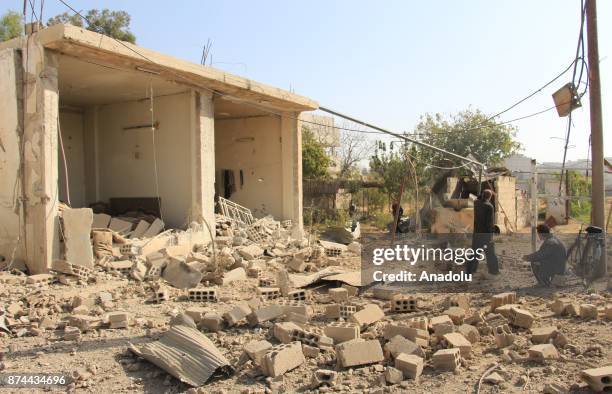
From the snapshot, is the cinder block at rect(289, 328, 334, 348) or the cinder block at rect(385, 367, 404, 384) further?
the cinder block at rect(289, 328, 334, 348)

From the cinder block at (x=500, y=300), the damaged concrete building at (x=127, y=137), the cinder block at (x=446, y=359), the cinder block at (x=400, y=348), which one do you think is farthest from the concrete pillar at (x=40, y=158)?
the cinder block at (x=500, y=300)

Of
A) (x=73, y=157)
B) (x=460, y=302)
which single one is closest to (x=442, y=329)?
(x=460, y=302)

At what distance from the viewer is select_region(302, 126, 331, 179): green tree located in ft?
68.2

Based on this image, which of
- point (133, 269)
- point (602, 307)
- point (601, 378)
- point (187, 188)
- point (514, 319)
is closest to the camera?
point (601, 378)

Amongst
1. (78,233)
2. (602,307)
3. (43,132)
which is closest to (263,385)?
(602,307)

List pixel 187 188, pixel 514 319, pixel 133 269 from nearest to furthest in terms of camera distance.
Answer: pixel 514 319 → pixel 133 269 → pixel 187 188

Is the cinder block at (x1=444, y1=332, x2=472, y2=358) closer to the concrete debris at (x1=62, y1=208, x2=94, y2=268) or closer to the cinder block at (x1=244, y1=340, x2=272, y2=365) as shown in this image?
the cinder block at (x1=244, y1=340, x2=272, y2=365)

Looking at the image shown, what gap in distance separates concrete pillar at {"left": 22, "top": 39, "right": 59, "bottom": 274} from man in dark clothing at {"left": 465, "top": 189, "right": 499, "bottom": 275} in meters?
6.29

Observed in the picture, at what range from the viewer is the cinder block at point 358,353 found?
14.1 ft

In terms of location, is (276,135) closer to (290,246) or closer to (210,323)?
(290,246)

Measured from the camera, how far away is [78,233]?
7.82m

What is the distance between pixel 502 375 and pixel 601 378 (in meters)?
0.71

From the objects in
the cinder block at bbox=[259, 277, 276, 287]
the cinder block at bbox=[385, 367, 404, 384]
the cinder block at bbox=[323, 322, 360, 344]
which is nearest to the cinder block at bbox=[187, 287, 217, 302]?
the cinder block at bbox=[259, 277, 276, 287]

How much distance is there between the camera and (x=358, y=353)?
4.34 m
